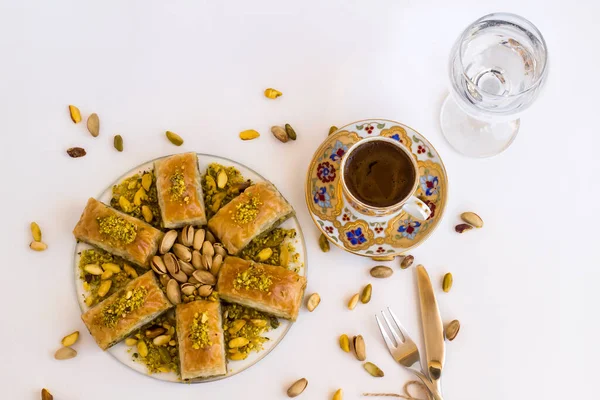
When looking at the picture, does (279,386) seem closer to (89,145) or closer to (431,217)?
(431,217)

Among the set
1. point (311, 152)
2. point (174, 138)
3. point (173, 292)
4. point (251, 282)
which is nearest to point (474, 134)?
point (311, 152)

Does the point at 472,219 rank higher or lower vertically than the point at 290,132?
lower

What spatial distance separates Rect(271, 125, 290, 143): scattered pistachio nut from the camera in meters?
1.83

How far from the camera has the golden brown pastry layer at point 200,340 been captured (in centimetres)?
164

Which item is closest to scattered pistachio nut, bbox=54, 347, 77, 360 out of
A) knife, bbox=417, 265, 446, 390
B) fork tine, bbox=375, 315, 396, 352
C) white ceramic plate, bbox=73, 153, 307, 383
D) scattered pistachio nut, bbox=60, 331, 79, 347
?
scattered pistachio nut, bbox=60, 331, 79, 347

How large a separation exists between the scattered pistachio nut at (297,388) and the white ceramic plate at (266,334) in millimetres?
126

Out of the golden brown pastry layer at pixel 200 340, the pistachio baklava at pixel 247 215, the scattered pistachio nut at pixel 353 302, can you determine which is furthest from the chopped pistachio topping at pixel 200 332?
the scattered pistachio nut at pixel 353 302

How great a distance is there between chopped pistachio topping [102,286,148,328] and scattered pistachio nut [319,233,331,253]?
20.9 inches

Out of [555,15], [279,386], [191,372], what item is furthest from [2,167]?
[555,15]

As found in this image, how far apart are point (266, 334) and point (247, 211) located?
1.19ft

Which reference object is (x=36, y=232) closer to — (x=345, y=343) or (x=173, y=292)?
(x=173, y=292)

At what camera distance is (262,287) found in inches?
66.4

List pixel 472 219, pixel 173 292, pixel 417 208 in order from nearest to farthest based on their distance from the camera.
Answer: pixel 417 208 → pixel 173 292 → pixel 472 219

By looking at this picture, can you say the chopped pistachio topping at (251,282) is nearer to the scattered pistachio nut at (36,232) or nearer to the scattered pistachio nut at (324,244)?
the scattered pistachio nut at (324,244)
